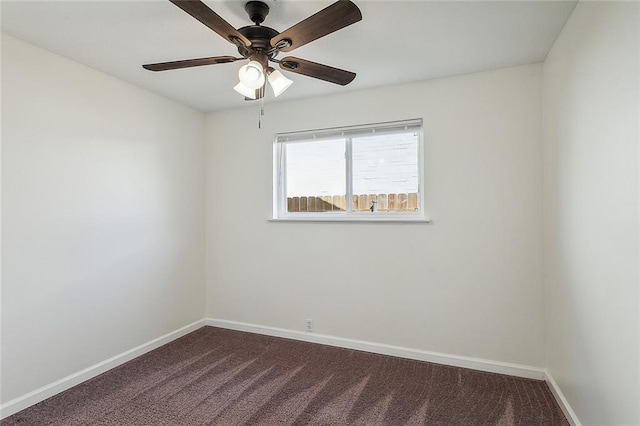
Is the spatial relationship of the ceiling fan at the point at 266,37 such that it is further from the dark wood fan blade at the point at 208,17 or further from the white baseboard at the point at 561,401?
the white baseboard at the point at 561,401

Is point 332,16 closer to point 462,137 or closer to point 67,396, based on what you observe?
point 462,137

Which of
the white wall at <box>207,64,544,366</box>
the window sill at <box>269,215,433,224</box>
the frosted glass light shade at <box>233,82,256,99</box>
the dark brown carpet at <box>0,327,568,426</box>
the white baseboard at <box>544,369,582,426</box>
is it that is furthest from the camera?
the window sill at <box>269,215,433,224</box>

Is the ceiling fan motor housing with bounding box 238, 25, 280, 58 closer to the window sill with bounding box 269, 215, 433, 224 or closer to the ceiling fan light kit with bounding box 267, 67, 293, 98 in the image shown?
the ceiling fan light kit with bounding box 267, 67, 293, 98

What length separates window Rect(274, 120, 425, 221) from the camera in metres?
2.95

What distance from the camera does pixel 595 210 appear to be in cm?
163

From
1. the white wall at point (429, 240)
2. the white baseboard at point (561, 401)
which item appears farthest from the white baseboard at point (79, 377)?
the white baseboard at point (561, 401)

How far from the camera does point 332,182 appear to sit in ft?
10.7

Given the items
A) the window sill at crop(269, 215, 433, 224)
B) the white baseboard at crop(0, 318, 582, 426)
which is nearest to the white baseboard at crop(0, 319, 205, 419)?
the white baseboard at crop(0, 318, 582, 426)

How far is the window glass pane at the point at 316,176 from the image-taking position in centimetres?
322

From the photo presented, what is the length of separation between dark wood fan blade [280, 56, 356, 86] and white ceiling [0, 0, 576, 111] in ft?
0.89

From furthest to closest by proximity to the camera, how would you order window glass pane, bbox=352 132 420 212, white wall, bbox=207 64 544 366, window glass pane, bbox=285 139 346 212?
window glass pane, bbox=285 139 346 212 < window glass pane, bbox=352 132 420 212 < white wall, bbox=207 64 544 366

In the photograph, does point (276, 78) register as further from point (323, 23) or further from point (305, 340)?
point (305, 340)

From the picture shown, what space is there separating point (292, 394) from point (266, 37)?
7.34ft

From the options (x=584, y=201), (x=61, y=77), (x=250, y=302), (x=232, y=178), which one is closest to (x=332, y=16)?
(x=584, y=201)
